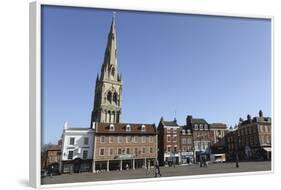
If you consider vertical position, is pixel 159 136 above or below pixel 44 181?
above

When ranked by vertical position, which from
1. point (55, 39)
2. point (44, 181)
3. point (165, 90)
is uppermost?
point (55, 39)

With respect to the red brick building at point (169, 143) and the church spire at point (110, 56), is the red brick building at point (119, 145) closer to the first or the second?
the red brick building at point (169, 143)

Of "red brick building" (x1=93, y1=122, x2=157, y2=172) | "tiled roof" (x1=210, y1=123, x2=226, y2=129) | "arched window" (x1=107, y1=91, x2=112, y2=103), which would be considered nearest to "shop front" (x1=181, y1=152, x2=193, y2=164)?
"tiled roof" (x1=210, y1=123, x2=226, y2=129)

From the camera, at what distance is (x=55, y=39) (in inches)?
353

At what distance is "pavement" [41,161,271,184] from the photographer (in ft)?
30.2

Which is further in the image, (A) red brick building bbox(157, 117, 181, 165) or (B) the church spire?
(A) red brick building bbox(157, 117, 181, 165)

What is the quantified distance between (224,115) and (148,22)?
2.24 metres

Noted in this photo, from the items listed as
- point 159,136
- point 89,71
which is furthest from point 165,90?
point 89,71

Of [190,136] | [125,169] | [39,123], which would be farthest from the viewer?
[190,136]

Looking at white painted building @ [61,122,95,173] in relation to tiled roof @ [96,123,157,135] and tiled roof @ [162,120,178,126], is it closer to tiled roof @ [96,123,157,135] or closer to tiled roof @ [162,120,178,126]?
tiled roof @ [96,123,157,135]

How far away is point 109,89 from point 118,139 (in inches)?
33.8

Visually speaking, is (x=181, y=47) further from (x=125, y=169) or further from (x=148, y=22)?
(x=125, y=169)

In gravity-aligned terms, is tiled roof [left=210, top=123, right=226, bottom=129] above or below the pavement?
above

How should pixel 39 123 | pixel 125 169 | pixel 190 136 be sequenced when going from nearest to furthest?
pixel 39 123
pixel 125 169
pixel 190 136
